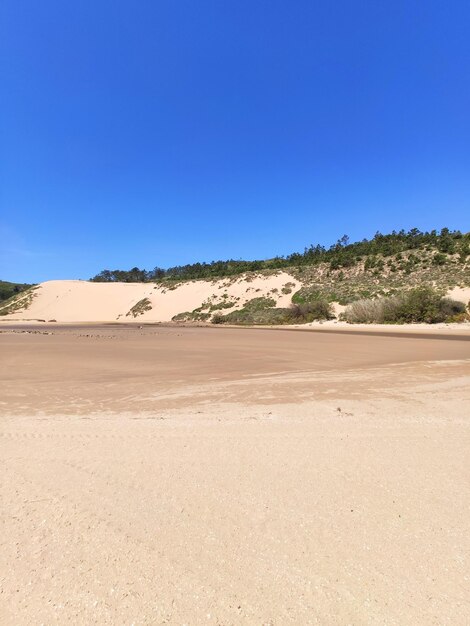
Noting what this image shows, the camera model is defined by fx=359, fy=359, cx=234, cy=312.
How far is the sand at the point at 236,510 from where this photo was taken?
223cm

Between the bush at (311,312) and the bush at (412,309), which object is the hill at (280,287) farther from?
the bush at (412,309)

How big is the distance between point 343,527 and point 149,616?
1.63m

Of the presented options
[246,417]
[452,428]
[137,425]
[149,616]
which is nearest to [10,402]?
[137,425]

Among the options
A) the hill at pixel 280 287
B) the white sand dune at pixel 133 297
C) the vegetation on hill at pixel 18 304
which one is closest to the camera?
the hill at pixel 280 287

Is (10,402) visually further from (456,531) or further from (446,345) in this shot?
(446,345)

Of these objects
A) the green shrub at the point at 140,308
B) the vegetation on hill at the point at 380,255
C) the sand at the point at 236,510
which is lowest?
the sand at the point at 236,510

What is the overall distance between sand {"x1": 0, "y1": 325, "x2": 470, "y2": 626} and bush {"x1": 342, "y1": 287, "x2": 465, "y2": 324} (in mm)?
22516

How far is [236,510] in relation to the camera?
3.21 metres

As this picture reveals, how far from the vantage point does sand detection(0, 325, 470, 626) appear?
7.33 ft

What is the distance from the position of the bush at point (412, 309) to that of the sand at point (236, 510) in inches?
886

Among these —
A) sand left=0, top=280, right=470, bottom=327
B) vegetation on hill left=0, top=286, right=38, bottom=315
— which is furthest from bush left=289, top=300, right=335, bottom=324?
vegetation on hill left=0, top=286, right=38, bottom=315

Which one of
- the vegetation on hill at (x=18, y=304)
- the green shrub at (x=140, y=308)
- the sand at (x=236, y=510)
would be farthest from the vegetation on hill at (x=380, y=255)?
the sand at (x=236, y=510)

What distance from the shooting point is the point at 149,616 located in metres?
2.13

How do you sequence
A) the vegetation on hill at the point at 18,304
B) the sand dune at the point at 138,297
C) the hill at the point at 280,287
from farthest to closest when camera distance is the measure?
the vegetation on hill at the point at 18,304 < the sand dune at the point at 138,297 < the hill at the point at 280,287
